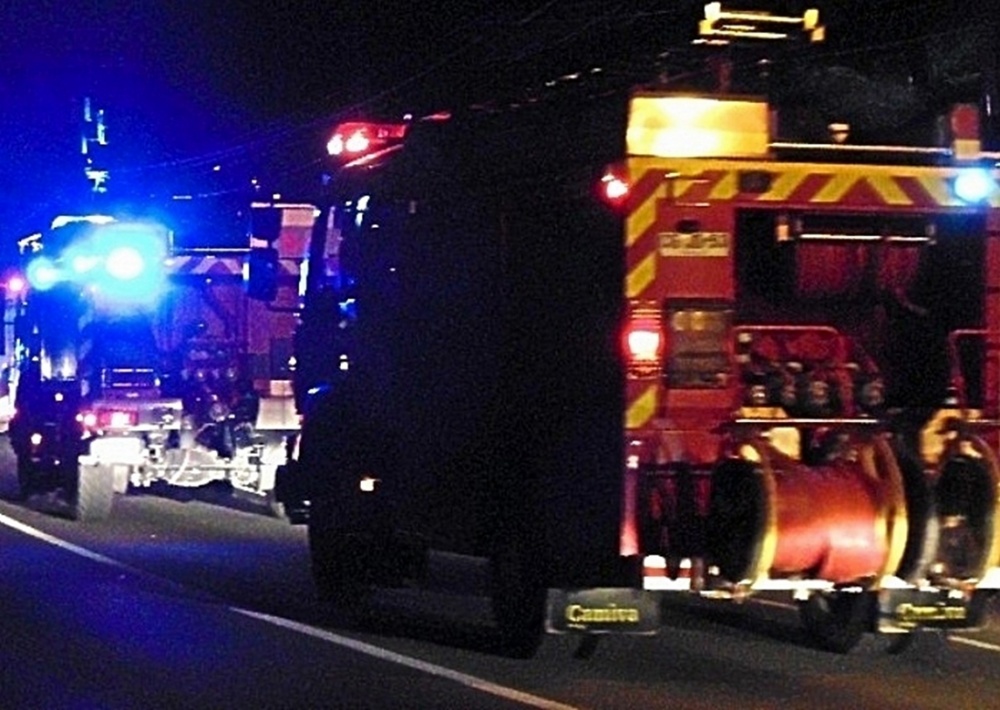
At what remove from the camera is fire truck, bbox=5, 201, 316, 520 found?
23531 millimetres

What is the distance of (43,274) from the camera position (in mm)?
25641

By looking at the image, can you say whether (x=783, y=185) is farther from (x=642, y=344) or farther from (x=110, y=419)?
(x=110, y=419)

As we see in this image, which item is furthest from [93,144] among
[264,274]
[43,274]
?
[264,274]

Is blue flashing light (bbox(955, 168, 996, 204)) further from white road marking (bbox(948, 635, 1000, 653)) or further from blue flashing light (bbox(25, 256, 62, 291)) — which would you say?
blue flashing light (bbox(25, 256, 62, 291))

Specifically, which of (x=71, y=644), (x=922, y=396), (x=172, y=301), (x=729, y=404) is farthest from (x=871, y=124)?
(x=172, y=301)

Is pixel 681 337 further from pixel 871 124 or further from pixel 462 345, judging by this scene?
pixel 871 124

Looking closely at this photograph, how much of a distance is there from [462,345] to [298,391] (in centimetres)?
315

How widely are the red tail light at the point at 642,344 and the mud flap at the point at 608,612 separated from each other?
1.14m

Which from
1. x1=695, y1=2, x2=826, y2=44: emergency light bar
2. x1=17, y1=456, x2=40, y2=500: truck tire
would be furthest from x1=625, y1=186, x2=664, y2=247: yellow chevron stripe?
x1=17, y1=456, x2=40, y2=500: truck tire

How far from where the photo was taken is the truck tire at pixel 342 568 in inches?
597

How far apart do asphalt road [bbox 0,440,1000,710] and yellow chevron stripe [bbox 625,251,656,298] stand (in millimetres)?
1988

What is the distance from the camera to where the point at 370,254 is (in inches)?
583

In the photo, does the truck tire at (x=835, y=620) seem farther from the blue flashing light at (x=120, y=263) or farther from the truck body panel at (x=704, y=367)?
the blue flashing light at (x=120, y=263)

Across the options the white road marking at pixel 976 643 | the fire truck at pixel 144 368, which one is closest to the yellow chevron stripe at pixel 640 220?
the white road marking at pixel 976 643
